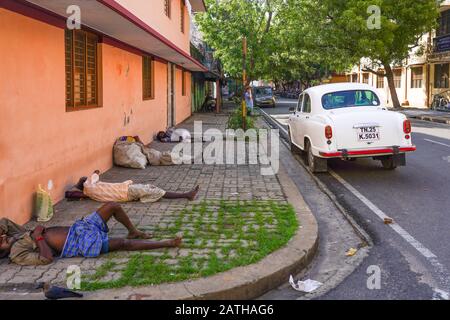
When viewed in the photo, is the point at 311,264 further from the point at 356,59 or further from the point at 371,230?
the point at 356,59

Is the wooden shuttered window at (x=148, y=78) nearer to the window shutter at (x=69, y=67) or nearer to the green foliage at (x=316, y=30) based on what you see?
the window shutter at (x=69, y=67)

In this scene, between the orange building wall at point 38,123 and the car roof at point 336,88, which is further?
the car roof at point 336,88

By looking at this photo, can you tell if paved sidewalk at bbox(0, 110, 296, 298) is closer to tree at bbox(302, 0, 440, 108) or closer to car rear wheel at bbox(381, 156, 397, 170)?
car rear wheel at bbox(381, 156, 397, 170)

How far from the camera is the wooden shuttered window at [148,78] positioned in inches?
588

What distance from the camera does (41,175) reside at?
703 cm

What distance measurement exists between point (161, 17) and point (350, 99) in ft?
23.0

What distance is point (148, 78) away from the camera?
15.8 meters

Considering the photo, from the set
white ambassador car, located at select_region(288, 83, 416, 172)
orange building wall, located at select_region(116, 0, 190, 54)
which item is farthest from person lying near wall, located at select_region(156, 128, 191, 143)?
white ambassador car, located at select_region(288, 83, 416, 172)

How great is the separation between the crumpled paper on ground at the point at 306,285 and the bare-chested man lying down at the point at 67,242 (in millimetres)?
1319

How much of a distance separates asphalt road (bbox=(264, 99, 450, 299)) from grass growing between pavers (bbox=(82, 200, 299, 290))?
0.75 meters

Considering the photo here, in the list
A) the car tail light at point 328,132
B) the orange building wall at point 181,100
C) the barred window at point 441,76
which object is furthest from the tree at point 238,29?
the car tail light at point 328,132

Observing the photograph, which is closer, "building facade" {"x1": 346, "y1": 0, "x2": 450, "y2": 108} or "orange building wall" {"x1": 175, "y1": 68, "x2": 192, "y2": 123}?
"orange building wall" {"x1": 175, "y1": 68, "x2": 192, "y2": 123}

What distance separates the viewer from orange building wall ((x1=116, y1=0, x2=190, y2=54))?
11.6 metres
